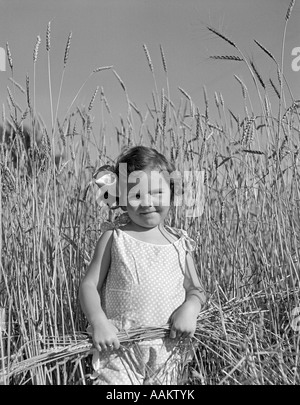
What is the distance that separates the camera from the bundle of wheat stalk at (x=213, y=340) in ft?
4.49

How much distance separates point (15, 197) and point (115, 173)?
341 mm

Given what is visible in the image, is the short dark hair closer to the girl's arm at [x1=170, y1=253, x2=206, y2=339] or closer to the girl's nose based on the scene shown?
the girl's nose

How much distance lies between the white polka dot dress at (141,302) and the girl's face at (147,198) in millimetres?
54

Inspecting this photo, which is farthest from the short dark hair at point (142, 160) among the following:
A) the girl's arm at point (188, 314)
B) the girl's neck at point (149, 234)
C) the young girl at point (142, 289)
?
the girl's arm at point (188, 314)

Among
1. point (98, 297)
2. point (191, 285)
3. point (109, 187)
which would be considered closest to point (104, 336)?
point (98, 297)

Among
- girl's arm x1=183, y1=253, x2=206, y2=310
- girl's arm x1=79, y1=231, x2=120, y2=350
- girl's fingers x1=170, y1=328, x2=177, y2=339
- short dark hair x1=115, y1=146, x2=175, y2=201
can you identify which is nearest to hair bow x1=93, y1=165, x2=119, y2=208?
short dark hair x1=115, y1=146, x2=175, y2=201

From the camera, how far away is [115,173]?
1.59 m

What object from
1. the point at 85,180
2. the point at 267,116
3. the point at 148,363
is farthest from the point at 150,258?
the point at 85,180

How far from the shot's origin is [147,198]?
1430 mm

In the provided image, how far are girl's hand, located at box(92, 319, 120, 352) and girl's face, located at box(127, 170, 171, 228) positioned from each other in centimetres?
25
